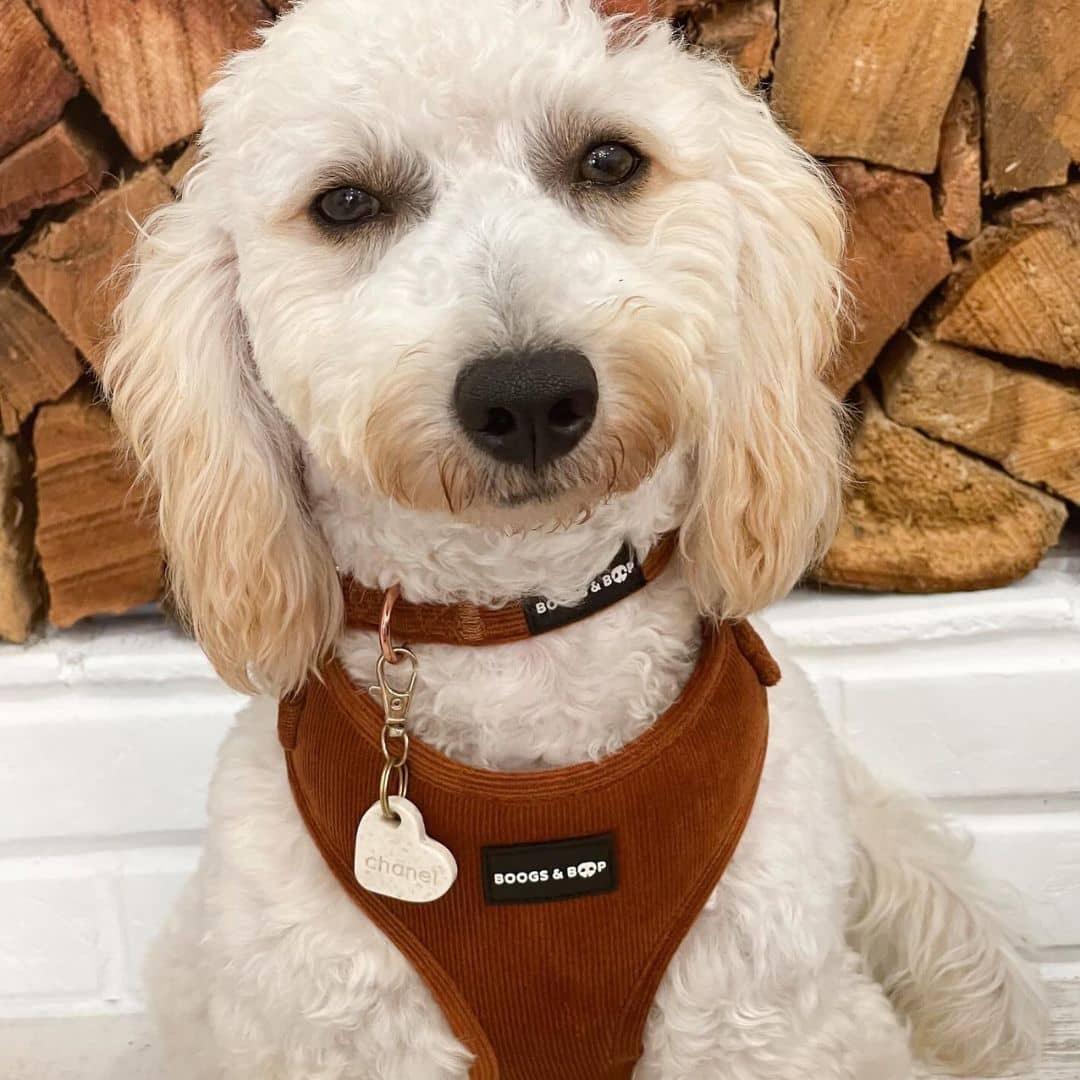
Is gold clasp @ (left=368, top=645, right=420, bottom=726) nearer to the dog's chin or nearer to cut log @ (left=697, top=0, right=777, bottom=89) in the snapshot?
the dog's chin

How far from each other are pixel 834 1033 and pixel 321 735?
0.47 meters

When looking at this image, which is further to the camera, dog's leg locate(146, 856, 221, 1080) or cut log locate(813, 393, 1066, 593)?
cut log locate(813, 393, 1066, 593)

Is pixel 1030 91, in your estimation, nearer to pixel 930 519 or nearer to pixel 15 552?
pixel 930 519

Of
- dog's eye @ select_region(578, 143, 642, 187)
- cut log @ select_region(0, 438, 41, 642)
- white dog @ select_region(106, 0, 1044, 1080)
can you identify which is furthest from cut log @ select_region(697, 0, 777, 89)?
cut log @ select_region(0, 438, 41, 642)

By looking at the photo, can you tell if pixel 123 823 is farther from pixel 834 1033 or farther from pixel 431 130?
pixel 431 130

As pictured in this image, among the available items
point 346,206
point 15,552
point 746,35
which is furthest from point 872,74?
point 15,552

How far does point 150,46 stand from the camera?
46.8 inches

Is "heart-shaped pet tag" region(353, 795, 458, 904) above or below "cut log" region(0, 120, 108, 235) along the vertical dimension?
below

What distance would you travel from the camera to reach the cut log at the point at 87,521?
1.35 metres

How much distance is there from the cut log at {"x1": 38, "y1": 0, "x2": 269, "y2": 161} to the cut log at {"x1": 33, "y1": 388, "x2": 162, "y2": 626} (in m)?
0.31

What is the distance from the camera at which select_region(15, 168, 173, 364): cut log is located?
125 centimetres

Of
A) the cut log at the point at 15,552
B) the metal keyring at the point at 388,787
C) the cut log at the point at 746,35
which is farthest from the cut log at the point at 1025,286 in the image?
the cut log at the point at 15,552

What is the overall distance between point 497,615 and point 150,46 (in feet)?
2.14

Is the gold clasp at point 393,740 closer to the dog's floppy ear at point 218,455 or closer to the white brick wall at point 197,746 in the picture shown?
the dog's floppy ear at point 218,455
